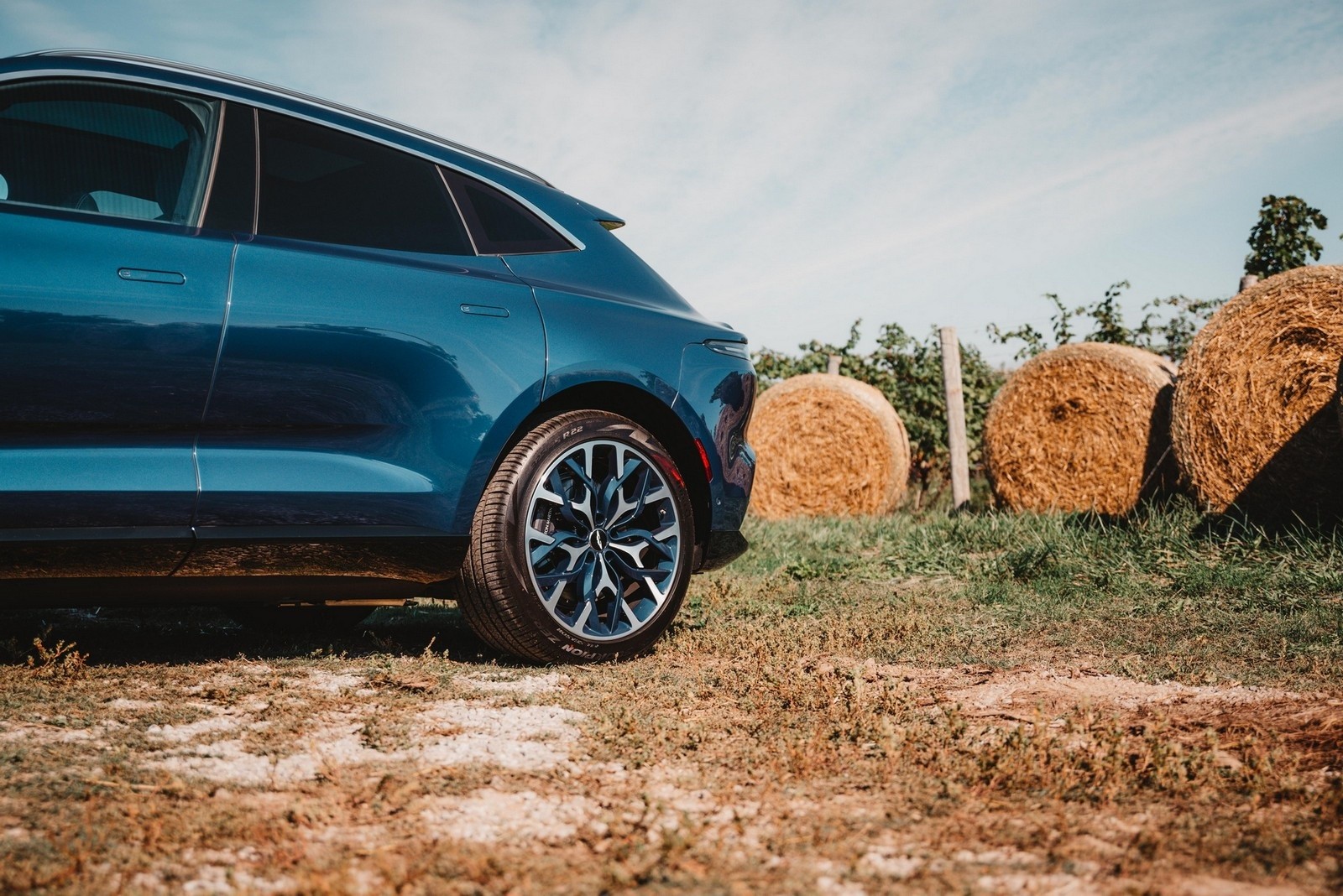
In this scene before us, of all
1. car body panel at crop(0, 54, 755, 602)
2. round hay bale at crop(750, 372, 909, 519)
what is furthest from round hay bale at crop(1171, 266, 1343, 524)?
car body panel at crop(0, 54, 755, 602)

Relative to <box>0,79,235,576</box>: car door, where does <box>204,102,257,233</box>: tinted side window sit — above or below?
above

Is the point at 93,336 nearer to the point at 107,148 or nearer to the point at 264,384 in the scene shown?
the point at 264,384

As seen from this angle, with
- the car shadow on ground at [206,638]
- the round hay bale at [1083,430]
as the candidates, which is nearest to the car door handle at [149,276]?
the car shadow on ground at [206,638]

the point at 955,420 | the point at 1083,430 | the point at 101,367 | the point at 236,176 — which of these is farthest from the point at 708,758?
the point at 955,420

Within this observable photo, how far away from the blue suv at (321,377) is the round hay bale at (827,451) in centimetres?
633

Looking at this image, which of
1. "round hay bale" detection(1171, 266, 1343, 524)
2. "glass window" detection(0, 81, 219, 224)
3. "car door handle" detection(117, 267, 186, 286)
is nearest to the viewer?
"car door handle" detection(117, 267, 186, 286)

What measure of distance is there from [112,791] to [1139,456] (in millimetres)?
7734

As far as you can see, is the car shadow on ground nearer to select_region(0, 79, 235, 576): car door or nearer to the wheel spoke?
the wheel spoke

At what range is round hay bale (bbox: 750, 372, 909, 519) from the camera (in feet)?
33.7

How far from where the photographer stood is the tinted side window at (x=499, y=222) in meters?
3.79

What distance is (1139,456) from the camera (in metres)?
8.25

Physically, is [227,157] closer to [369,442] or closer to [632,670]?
[369,442]

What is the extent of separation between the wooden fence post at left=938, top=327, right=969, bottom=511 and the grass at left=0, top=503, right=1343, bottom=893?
5.31m

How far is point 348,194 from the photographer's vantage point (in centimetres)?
356
